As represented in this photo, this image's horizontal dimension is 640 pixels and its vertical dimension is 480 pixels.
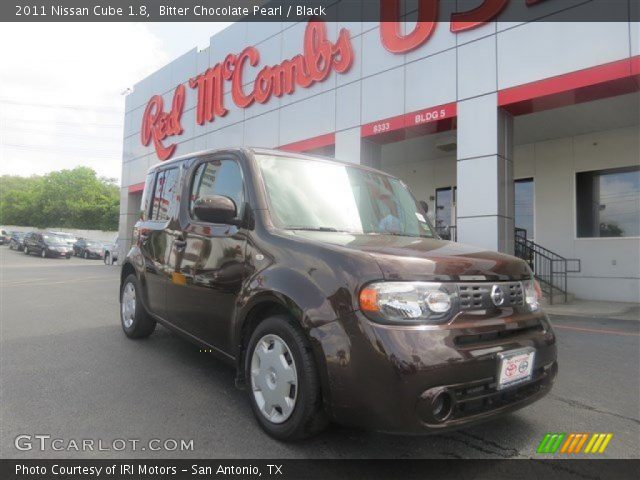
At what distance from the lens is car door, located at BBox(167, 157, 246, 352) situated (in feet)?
10.8

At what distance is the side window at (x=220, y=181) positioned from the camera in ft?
Answer: 11.5

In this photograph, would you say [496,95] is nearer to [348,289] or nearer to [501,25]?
[501,25]

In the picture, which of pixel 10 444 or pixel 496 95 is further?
pixel 496 95

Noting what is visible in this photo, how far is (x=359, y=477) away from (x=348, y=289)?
1.01 m

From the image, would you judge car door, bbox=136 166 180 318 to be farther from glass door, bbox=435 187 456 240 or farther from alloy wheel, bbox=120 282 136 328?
glass door, bbox=435 187 456 240

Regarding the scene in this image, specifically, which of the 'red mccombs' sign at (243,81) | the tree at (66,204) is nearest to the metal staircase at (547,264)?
the 'red mccombs' sign at (243,81)

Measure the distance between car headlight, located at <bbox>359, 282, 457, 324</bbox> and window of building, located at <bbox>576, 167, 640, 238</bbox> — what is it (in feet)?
38.0

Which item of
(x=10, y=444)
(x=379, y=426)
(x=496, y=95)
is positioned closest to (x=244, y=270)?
(x=379, y=426)

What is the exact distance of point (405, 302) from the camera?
2365 millimetres

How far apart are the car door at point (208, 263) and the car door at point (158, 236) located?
0.21m

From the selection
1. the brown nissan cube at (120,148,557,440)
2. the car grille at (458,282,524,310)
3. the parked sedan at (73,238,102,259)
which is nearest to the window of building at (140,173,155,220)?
the brown nissan cube at (120,148,557,440)

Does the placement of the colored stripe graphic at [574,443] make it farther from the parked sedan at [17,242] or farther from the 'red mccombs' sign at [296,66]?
the parked sedan at [17,242]

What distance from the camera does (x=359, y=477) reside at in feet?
7.93

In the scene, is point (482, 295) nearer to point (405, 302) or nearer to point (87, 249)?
point (405, 302)
